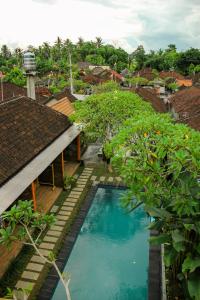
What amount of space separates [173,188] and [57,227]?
721 centimetres

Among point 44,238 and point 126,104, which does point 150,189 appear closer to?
point 44,238

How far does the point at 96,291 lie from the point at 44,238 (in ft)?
11.4

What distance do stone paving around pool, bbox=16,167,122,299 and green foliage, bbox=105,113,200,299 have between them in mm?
3859

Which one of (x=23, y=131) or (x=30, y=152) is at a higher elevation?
(x=23, y=131)

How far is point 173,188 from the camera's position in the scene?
895 centimetres

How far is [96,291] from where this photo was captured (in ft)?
36.8

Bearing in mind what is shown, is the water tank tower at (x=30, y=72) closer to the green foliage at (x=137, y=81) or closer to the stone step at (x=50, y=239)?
the stone step at (x=50, y=239)

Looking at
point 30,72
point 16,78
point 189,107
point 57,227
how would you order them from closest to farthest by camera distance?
point 57,227, point 30,72, point 189,107, point 16,78

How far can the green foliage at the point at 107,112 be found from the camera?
17125 millimetres

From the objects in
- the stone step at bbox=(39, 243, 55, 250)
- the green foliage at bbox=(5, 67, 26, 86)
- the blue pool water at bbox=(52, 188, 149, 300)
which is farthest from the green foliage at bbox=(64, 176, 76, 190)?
the green foliage at bbox=(5, 67, 26, 86)

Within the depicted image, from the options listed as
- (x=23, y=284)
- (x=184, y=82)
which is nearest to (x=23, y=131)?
(x=23, y=284)

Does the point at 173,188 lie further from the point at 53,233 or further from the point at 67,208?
the point at 67,208

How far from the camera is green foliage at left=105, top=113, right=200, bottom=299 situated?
7773mm

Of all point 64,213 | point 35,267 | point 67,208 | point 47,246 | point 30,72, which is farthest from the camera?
point 30,72
